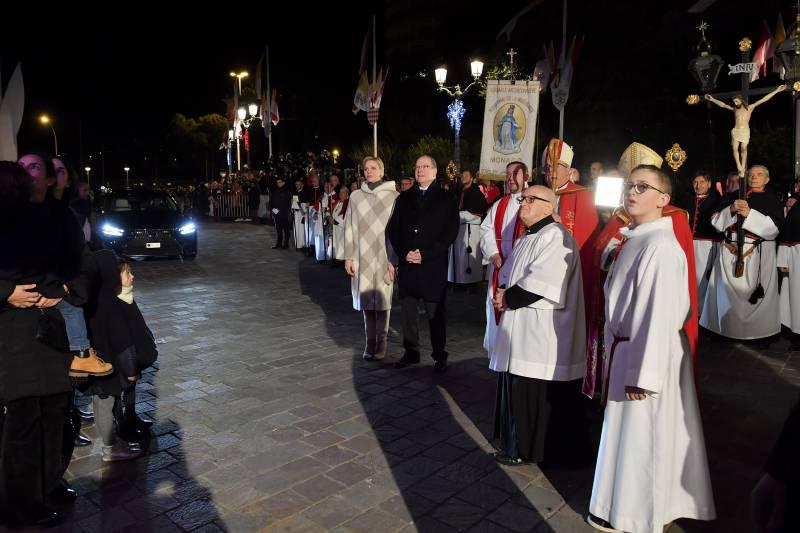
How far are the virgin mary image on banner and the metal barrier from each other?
21.5 meters

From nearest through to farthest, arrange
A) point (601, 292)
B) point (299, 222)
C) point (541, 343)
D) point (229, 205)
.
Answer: point (541, 343), point (601, 292), point (299, 222), point (229, 205)

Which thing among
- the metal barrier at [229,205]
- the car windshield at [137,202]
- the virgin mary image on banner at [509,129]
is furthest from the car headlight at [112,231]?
the metal barrier at [229,205]

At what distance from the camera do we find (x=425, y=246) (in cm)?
666

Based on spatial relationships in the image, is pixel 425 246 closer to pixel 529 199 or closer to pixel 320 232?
pixel 529 199

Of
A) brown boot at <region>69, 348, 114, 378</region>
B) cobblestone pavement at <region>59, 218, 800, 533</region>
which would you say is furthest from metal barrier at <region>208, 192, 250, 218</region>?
brown boot at <region>69, 348, 114, 378</region>

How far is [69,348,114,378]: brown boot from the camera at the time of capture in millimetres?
3848

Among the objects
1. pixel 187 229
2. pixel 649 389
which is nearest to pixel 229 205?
pixel 187 229

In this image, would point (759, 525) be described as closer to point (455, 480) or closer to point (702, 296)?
point (455, 480)

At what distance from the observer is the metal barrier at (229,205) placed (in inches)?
1209

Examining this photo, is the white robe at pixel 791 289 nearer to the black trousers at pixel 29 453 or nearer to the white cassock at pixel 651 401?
the white cassock at pixel 651 401

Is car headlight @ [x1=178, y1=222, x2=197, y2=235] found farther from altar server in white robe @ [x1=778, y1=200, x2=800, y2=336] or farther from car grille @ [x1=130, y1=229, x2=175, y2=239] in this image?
altar server in white robe @ [x1=778, y1=200, x2=800, y2=336]

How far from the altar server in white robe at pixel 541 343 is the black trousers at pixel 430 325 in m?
2.18

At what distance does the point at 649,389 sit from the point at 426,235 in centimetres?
360

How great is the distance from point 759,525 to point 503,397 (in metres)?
2.72
